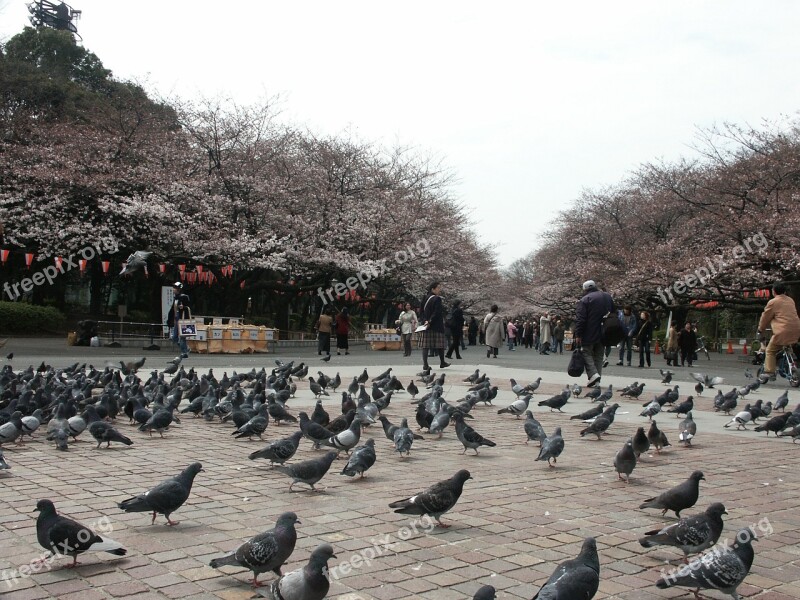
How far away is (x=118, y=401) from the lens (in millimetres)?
10102

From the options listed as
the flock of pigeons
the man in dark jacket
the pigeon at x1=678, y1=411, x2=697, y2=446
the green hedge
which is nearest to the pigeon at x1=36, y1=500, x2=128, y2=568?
the flock of pigeons

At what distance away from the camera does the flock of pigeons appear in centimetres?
385

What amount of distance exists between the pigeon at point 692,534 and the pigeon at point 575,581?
1.00m

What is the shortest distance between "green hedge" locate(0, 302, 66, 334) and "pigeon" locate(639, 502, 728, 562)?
29.0 metres

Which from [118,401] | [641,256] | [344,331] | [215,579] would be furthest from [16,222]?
[215,579]

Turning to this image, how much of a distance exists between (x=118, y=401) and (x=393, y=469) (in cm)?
475

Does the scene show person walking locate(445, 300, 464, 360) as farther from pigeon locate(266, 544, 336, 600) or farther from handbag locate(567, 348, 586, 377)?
pigeon locate(266, 544, 336, 600)

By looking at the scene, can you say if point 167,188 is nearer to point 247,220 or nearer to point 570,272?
point 247,220

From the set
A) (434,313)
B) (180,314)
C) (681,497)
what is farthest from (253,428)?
(180,314)

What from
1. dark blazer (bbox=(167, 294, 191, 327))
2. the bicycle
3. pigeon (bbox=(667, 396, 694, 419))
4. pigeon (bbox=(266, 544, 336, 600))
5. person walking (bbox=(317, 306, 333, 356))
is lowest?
pigeon (bbox=(266, 544, 336, 600))

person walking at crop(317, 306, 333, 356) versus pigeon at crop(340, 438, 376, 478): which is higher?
person walking at crop(317, 306, 333, 356)

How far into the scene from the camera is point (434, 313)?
17.0 m

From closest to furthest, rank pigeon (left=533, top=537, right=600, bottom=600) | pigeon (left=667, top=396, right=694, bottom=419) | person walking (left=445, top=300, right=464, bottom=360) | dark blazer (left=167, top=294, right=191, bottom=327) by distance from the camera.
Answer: pigeon (left=533, top=537, right=600, bottom=600), pigeon (left=667, top=396, right=694, bottom=419), dark blazer (left=167, top=294, right=191, bottom=327), person walking (left=445, top=300, right=464, bottom=360)

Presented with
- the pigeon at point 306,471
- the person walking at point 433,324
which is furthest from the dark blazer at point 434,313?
the pigeon at point 306,471
